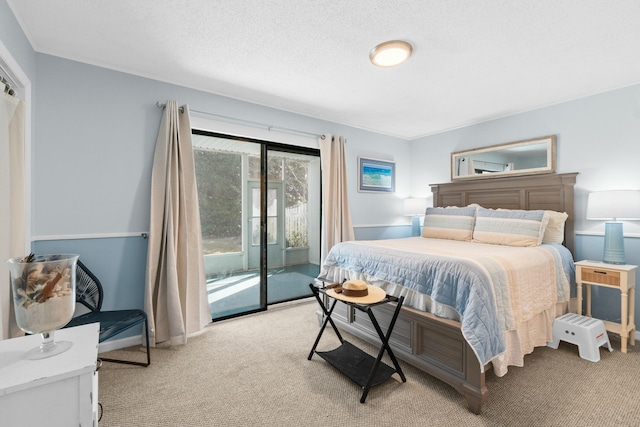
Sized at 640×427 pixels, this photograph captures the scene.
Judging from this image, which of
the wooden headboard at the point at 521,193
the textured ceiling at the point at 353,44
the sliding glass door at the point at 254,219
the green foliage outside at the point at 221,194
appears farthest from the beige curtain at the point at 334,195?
the wooden headboard at the point at 521,193

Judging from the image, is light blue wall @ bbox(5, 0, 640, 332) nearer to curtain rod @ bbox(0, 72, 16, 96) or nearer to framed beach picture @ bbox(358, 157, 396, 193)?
curtain rod @ bbox(0, 72, 16, 96)

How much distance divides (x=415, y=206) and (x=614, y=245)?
2.36m

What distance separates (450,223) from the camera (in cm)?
360

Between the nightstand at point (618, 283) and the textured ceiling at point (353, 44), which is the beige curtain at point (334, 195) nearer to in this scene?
the textured ceiling at point (353, 44)

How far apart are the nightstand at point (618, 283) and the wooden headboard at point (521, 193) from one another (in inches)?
21.2

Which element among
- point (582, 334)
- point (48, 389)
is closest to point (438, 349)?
point (582, 334)

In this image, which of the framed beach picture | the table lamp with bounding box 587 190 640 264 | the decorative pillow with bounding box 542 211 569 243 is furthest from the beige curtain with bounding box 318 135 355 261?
the table lamp with bounding box 587 190 640 264

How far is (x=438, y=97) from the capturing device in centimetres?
329

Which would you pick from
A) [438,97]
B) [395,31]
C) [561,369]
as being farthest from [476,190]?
[395,31]

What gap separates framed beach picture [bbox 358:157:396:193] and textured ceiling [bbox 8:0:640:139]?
1.27 metres

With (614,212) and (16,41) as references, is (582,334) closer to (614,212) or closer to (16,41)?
(614,212)

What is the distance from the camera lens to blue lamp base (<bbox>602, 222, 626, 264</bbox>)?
2.72 metres

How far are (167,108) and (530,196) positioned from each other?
418 centimetres

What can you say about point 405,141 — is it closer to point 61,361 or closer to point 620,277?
point 620,277
